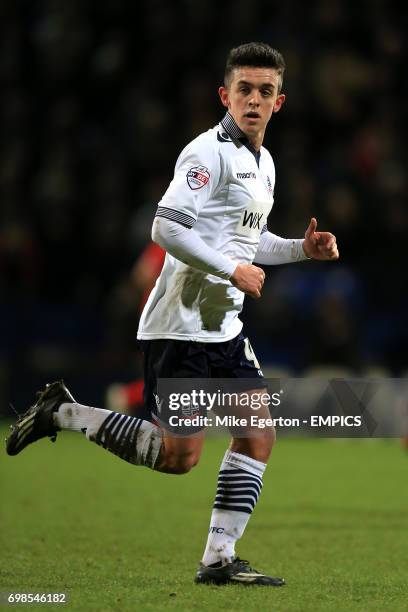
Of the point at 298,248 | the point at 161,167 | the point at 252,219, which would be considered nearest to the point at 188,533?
the point at 298,248

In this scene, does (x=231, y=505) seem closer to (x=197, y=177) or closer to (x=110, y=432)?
(x=110, y=432)

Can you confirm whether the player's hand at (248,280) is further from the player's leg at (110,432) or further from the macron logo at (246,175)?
the player's leg at (110,432)

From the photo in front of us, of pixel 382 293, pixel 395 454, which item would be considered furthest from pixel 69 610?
pixel 382 293

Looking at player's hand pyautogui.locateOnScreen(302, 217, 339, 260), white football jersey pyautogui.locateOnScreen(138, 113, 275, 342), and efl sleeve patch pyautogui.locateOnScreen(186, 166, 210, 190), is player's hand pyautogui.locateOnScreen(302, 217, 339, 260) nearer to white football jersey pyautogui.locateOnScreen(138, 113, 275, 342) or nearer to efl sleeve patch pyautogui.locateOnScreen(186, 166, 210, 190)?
white football jersey pyautogui.locateOnScreen(138, 113, 275, 342)

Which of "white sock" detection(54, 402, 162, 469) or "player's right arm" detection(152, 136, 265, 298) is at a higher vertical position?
"player's right arm" detection(152, 136, 265, 298)

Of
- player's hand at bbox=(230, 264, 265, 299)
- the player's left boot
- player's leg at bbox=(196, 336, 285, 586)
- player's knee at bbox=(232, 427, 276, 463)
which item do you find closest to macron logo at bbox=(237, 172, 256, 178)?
player's hand at bbox=(230, 264, 265, 299)

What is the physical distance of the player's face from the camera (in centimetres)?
436

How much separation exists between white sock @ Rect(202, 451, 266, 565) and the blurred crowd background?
6.17m

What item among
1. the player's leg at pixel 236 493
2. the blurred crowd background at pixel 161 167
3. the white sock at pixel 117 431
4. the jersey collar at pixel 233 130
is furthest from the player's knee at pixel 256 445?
the blurred crowd background at pixel 161 167

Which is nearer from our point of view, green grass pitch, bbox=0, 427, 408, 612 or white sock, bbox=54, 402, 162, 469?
green grass pitch, bbox=0, 427, 408, 612

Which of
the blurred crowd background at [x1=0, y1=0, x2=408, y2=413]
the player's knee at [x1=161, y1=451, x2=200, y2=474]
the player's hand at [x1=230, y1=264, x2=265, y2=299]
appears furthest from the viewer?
the blurred crowd background at [x1=0, y1=0, x2=408, y2=413]

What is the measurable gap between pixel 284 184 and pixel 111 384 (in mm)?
2430

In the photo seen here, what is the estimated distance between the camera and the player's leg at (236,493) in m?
4.34

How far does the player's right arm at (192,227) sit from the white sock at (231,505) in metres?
0.69
